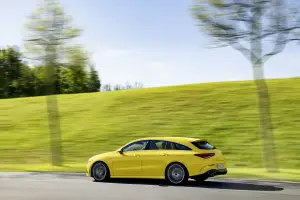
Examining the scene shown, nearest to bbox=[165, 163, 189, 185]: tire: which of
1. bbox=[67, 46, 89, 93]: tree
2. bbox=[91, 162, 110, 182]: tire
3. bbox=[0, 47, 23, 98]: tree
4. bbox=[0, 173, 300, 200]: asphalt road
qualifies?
bbox=[0, 173, 300, 200]: asphalt road

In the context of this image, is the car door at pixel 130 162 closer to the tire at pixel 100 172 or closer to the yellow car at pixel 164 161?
the yellow car at pixel 164 161

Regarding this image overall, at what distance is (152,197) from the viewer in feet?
34.6

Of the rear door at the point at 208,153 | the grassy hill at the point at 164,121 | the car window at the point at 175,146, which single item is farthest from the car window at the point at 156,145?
the grassy hill at the point at 164,121

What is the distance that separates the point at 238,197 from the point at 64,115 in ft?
99.4

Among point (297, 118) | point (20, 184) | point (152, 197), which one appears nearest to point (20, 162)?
point (20, 184)

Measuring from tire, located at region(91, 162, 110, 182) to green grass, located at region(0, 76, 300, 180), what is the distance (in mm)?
→ 9055

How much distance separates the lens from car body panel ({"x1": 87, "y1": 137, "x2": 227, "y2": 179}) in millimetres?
12884

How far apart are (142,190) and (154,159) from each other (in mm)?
1771

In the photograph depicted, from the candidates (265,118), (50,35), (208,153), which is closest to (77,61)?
(50,35)

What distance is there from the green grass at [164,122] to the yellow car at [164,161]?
9060 mm

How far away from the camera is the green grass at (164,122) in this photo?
25.9 meters

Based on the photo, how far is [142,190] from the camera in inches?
468

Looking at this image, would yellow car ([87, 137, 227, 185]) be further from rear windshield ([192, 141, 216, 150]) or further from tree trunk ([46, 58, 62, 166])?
tree trunk ([46, 58, 62, 166])

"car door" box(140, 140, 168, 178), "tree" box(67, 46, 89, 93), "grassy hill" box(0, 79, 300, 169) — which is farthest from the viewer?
"grassy hill" box(0, 79, 300, 169)
